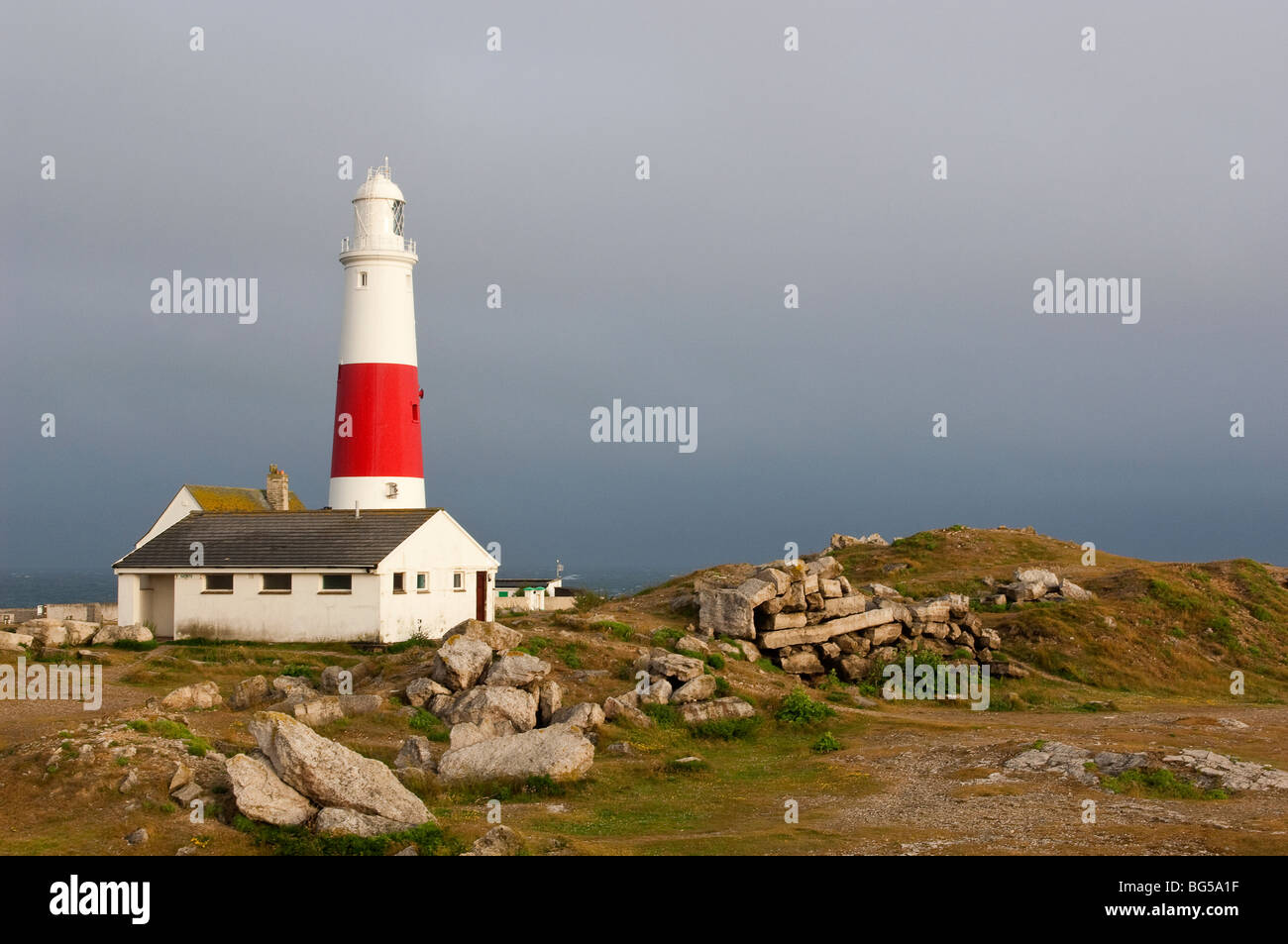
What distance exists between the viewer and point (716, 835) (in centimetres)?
1606

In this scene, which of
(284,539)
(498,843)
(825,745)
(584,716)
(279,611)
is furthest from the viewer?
(284,539)

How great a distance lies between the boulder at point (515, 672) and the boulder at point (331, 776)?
917cm

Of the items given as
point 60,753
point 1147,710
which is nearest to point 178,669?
point 60,753

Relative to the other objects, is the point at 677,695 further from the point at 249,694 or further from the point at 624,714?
the point at 249,694

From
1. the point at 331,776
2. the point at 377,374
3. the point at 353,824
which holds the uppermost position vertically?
the point at 377,374

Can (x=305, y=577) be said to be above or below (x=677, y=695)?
above

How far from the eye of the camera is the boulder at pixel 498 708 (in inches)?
917

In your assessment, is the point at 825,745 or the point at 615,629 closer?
the point at 825,745

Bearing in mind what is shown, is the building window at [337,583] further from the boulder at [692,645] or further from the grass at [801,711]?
the grass at [801,711]

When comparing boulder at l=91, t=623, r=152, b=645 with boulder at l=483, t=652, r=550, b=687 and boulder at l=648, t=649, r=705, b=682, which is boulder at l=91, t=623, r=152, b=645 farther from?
boulder at l=648, t=649, r=705, b=682

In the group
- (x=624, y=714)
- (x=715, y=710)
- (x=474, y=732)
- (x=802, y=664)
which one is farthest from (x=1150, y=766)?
(x=802, y=664)

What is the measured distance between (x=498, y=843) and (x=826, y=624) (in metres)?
21.5

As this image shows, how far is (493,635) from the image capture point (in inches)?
1164

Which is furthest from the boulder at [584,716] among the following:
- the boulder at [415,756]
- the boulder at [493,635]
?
the boulder at [493,635]
